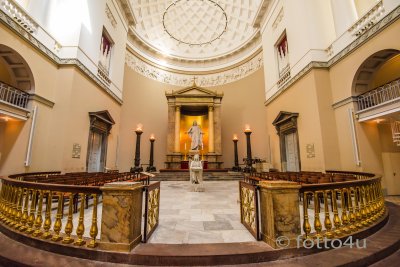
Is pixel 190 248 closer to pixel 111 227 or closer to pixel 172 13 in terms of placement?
pixel 111 227

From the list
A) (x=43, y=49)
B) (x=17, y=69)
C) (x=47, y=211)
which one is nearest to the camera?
(x=47, y=211)

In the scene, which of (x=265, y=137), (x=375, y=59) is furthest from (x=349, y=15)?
(x=265, y=137)

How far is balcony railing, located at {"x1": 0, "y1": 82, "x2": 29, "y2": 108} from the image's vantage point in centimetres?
577

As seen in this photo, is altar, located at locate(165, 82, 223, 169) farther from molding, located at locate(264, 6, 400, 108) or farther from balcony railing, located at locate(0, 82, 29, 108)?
balcony railing, located at locate(0, 82, 29, 108)

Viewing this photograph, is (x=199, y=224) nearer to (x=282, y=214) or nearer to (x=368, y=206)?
(x=282, y=214)

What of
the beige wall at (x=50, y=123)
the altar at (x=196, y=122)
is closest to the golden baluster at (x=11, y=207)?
the beige wall at (x=50, y=123)

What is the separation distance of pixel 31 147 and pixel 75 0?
20.3ft

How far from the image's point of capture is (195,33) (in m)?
15.7

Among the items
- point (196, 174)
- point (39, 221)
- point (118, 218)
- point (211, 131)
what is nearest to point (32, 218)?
point (39, 221)

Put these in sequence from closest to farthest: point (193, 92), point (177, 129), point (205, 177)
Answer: point (205, 177) < point (177, 129) < point (193, 92)

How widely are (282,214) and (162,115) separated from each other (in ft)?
41.3

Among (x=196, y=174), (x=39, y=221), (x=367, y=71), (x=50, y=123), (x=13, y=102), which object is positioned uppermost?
(x=367, y=71)

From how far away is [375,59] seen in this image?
6.05m

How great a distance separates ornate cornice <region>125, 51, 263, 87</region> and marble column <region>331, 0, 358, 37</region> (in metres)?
5.67
